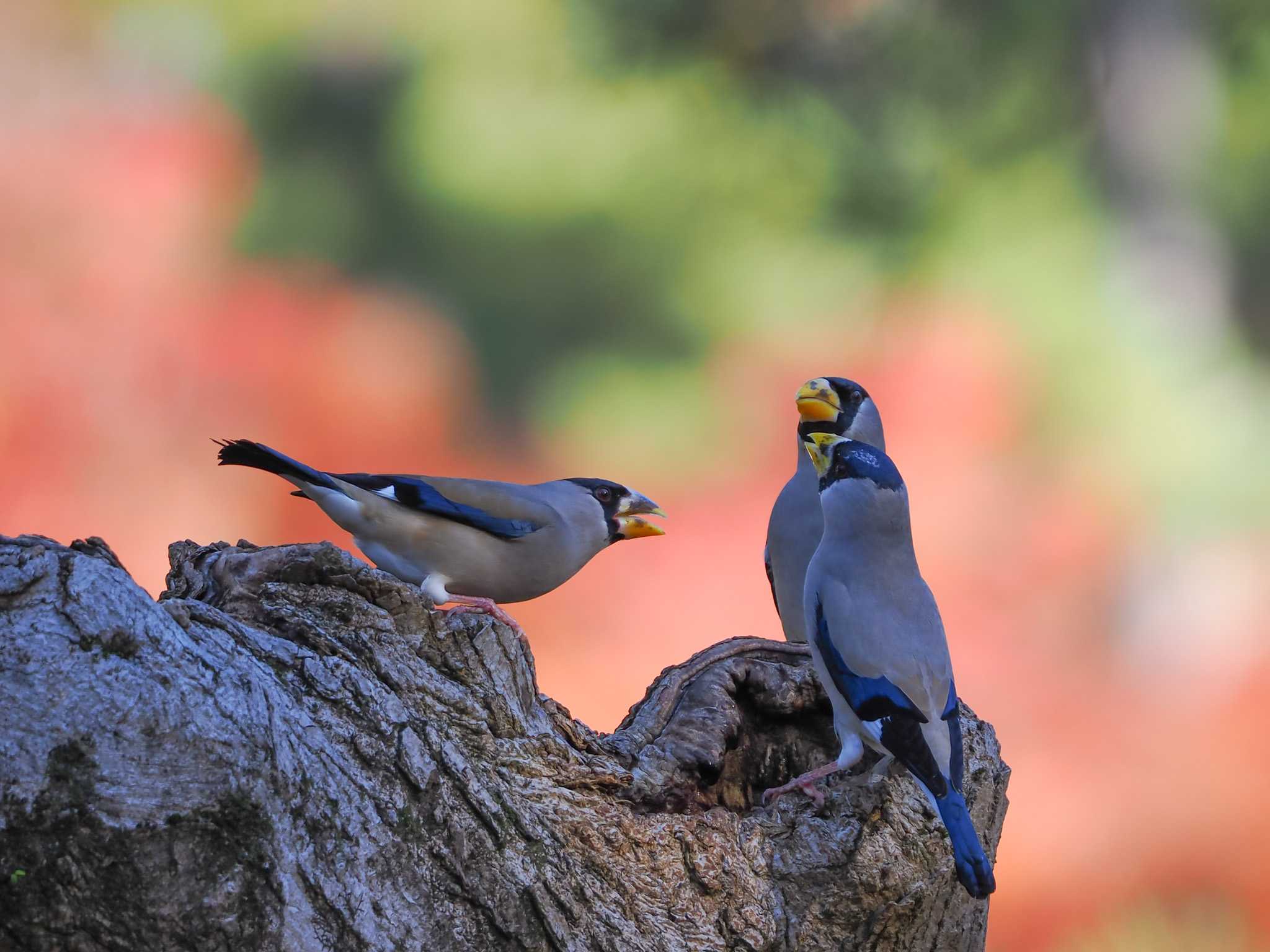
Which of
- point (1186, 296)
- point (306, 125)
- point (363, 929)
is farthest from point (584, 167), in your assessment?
point (363, 929)

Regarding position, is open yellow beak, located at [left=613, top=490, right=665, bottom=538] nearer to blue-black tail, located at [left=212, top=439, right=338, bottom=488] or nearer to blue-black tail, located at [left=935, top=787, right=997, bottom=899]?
blue-black tail, located at [left=212, top=439, right=338, bottom=488]

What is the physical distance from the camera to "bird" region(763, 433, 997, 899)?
113 inches

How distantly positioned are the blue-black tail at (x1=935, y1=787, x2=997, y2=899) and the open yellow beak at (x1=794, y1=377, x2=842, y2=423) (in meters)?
1.68

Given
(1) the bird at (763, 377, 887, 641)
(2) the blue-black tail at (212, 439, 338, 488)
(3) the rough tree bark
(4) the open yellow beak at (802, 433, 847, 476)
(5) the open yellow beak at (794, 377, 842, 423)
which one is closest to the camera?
(3) the rough tree bark

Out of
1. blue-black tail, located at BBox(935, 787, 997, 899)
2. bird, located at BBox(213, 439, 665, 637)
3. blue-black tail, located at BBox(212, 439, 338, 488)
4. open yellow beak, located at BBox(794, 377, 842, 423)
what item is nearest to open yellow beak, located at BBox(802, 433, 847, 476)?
open yellow beak, located at BBox(794, 377, 842, 423)

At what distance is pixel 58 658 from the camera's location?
6.88 ft

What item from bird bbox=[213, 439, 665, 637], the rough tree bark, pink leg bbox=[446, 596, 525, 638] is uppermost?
bird bbox=[213, 439, 665, 637]

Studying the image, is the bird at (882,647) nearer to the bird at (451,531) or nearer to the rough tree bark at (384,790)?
the rough tree bark at (384,790)

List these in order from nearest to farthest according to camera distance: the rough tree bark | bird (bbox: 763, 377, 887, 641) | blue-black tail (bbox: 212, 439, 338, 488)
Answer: the rough tree bark → blue-black tail (bbox: 212, 439, 338, 488) → bird (bbox: 763, 377, 887, 641)

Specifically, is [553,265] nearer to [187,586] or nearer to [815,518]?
[815,518]

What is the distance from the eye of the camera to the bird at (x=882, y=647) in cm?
287

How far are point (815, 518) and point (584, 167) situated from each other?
411cm

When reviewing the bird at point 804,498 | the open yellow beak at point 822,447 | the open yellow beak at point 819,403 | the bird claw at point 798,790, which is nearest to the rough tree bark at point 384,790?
the bird claw at point 798,790

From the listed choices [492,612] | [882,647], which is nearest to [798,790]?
[882,647]
